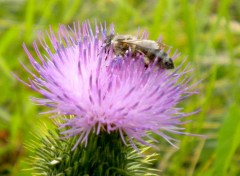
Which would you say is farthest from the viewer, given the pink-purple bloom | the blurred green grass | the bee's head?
the blurred green grass

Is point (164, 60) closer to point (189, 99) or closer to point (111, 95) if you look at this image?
point (111, 95)

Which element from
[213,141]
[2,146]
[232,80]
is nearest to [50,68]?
[2,146]

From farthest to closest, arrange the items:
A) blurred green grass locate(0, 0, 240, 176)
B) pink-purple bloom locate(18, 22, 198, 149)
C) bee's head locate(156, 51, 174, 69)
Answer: blurred green grass locate(0, 0, 240, 176) → bee's head locate(156, 51, 174, 69) → pink-purple bloom locate(18, 22, 198, 149)

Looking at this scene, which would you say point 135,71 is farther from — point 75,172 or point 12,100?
point 12,100

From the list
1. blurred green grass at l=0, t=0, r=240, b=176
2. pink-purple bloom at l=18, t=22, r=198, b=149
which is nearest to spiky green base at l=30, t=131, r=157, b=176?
pink-purple bloom at l=18, t=22, r=198, b=149

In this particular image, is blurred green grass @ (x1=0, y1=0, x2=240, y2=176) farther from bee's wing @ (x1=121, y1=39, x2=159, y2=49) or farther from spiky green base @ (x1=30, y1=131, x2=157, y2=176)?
bee's wing @ (x1=121, y1=39, x2=159, y2=49)

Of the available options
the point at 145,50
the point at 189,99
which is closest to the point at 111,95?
the point at 145,50
